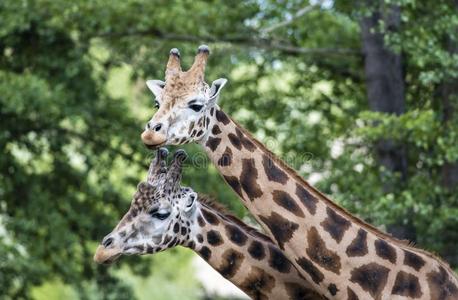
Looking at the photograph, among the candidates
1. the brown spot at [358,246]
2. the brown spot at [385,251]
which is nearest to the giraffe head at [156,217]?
the brown spot at [358,246]

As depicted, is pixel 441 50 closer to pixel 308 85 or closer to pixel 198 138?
pixel 308 85

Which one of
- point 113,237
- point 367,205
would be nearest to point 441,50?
point 367,205

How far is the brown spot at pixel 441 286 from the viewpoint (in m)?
9.65

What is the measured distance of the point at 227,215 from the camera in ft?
33.2

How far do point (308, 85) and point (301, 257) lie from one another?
8.10 m

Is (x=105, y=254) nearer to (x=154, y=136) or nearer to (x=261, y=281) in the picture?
(x=154, y=136)

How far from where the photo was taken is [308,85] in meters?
17.3

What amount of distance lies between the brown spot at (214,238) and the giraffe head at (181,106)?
895 millimetres

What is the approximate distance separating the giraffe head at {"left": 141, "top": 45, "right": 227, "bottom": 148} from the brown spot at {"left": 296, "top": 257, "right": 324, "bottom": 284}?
1.19m

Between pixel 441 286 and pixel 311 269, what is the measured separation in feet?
3.45

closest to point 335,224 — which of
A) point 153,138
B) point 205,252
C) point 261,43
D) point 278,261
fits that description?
point 278,261

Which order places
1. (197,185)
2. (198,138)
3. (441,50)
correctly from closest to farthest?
(198,138) → (441,50) → (197,185)

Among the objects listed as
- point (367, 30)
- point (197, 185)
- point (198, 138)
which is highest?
point (198, 138)

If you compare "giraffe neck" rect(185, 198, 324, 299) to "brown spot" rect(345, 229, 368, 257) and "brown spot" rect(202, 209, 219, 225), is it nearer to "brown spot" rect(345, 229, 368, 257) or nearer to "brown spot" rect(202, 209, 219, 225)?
"brown spot" rect(202, 209, 219, 225)
